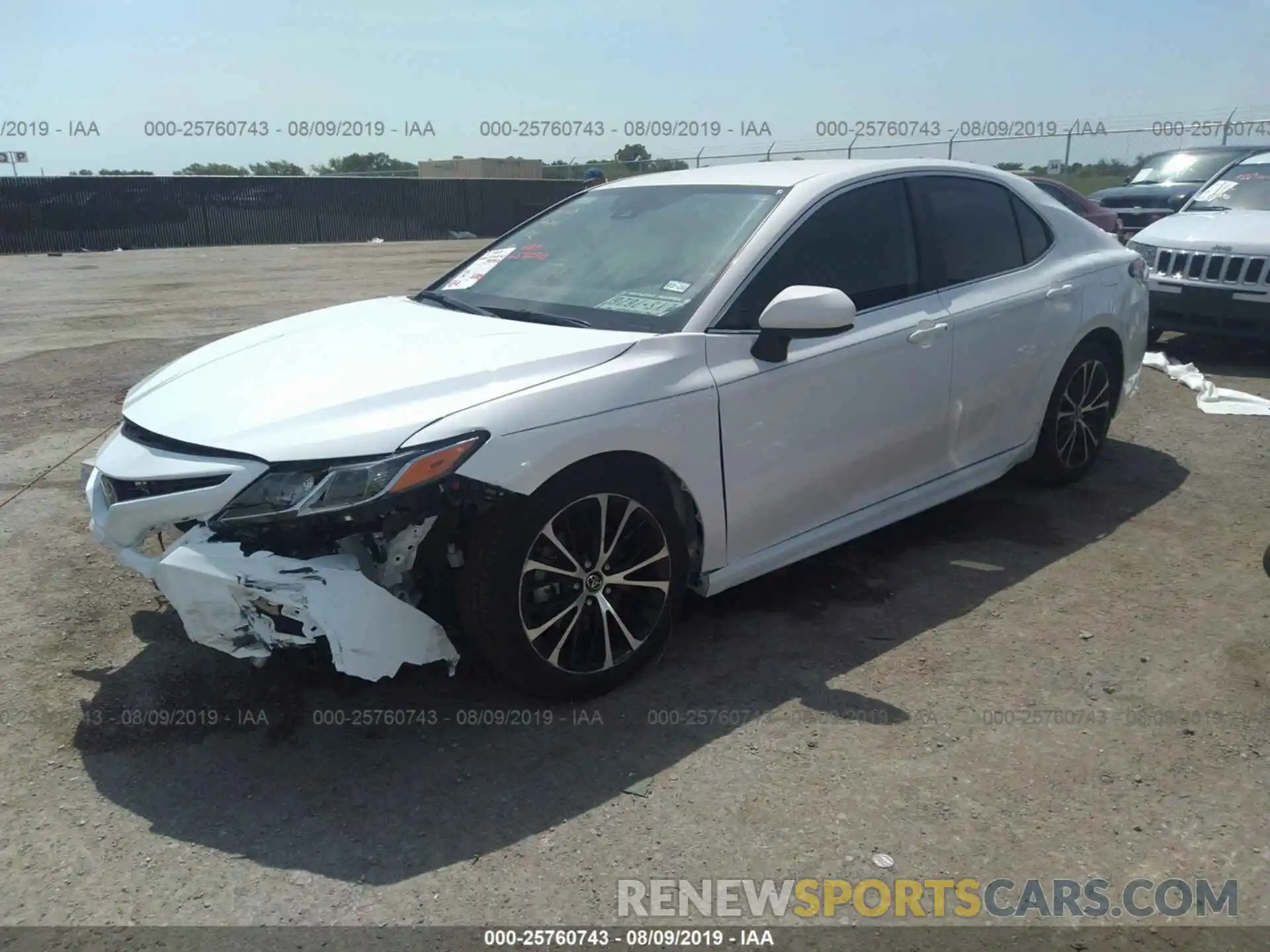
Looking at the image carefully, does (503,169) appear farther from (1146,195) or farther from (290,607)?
(290,607)

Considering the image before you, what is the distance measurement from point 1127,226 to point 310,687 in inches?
512

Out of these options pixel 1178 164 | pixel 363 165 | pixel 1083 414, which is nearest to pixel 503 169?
pixel 363 165

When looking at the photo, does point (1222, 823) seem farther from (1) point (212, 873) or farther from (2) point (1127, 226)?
(2) point (1127, 226)

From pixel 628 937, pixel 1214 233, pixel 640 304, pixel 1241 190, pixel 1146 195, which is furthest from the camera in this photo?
pixel 1146 195

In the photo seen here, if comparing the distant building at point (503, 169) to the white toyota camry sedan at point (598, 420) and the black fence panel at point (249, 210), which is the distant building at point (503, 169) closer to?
the black fence panel at point (249, 210)

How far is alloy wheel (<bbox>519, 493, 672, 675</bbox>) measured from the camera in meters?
3.22

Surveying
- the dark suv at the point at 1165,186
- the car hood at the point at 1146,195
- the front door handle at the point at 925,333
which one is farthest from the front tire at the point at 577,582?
the car hood at the point at 1146,195

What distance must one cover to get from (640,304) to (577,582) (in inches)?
42.9

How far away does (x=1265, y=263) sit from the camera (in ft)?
25.9

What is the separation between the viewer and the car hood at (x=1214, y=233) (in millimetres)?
8055

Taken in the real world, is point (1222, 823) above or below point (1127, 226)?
below

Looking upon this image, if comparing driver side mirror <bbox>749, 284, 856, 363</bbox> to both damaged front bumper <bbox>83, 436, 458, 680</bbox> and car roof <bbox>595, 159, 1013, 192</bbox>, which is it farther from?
damaged front bumper <bbox>83, 436, 458, 680</bbox>

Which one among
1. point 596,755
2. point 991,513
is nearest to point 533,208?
point 991,513

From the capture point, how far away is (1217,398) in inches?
289
